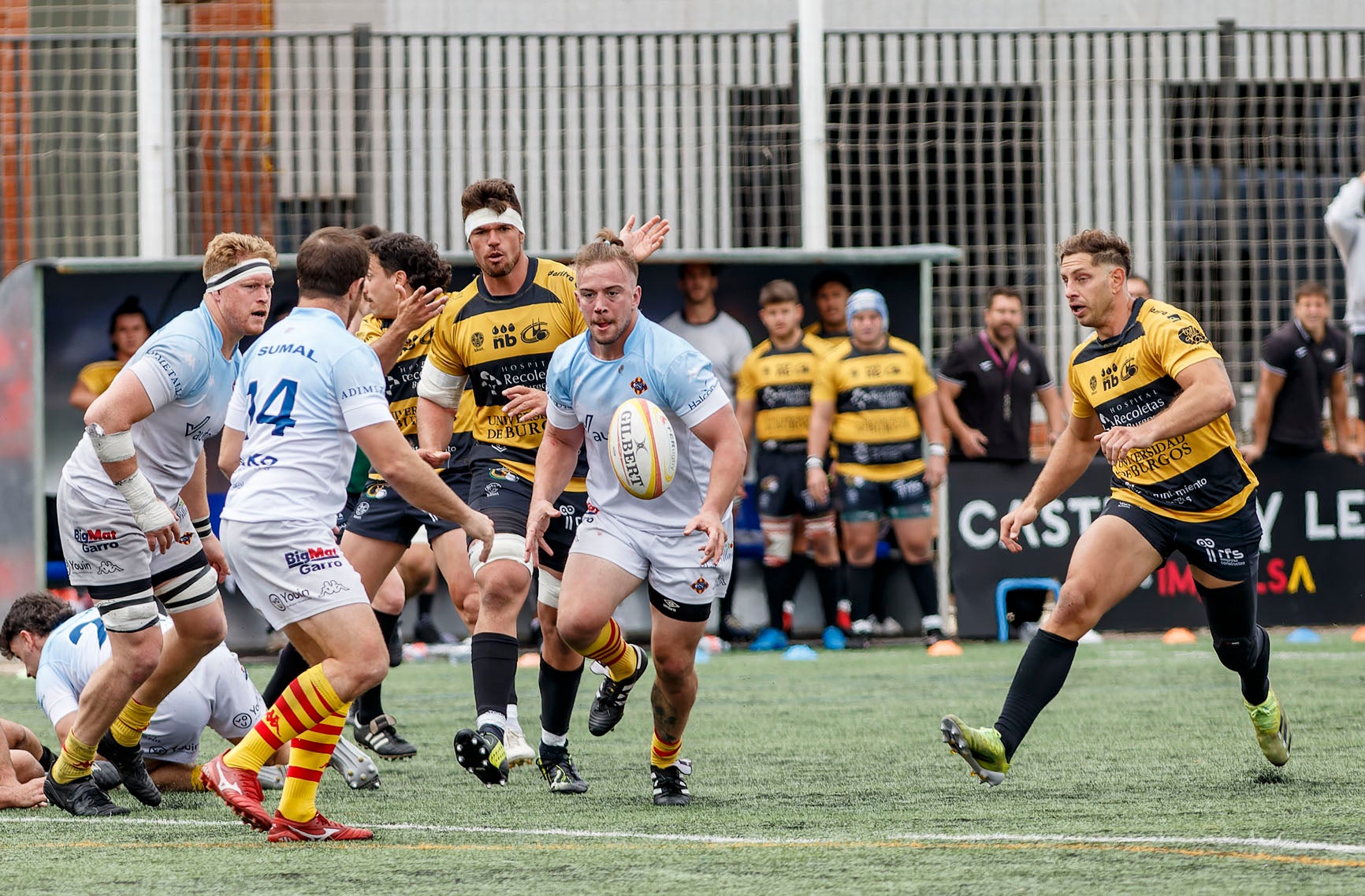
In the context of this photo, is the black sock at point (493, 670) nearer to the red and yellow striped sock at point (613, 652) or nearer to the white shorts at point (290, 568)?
the red and yellow striped sock at point (613, 652)

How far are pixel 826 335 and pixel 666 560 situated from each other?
23.7 feet

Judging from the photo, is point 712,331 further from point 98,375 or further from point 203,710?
point 203,710

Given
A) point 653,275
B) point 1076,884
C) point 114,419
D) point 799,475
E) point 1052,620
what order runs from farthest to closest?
1. point 653,275
2. point 799,475
3. point 1052,620
4. point 114,419
5. point 1076,884

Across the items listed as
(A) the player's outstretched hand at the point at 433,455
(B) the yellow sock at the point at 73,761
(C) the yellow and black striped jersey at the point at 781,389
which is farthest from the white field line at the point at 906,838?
(C) the yellow and black striped jersey at the point at 781,389

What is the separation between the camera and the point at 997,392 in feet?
43.5

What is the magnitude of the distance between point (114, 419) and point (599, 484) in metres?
1.69

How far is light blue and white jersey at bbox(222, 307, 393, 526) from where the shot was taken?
18.7 ft

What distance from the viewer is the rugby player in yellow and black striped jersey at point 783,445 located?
13.1 meters

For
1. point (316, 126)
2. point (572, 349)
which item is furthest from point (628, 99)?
point (572, 349)

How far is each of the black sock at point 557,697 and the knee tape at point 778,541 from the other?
6.18m

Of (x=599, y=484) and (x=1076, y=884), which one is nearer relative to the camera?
(x=1076, y=884)

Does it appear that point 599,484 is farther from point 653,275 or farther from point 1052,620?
point 653,275

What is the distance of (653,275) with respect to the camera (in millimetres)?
13977

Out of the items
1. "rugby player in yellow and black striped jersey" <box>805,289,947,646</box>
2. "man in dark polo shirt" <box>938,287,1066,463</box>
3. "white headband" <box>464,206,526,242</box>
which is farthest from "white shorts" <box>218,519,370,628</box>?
"man in dark polo shirt" <box>938,287,1066,463</box>
